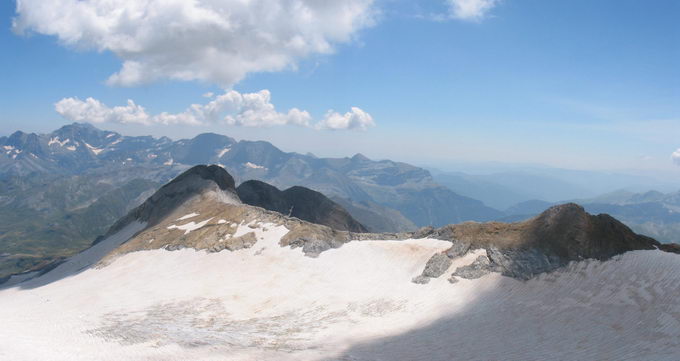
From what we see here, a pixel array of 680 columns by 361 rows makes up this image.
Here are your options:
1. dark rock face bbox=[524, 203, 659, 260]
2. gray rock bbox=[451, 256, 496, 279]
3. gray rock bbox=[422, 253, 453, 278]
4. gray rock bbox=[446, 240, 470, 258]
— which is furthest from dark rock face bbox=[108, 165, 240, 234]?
dark rock face bbox=[524, 203, 659, 260]

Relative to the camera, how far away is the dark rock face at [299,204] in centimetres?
13300

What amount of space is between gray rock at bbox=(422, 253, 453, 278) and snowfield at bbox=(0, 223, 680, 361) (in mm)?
984

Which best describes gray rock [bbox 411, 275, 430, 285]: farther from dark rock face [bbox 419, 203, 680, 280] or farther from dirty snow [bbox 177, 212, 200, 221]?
dirty snow [bbox 177, 212, 200, 221]

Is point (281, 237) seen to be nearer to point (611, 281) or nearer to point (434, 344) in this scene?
point (434, 344)

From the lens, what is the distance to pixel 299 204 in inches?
5817

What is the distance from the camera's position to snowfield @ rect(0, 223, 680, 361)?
25.4 meters

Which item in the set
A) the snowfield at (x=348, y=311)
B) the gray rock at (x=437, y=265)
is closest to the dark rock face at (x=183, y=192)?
the snowfield at (x=348, y=311)

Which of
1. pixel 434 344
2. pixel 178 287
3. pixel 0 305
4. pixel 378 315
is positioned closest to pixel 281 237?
pixel 178 287

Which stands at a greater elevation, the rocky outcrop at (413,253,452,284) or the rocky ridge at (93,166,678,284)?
the rocky ridge at (93,166,678,284)

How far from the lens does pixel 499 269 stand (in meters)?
38.5

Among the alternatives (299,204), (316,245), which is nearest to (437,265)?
(316,245)

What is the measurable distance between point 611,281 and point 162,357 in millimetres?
35827

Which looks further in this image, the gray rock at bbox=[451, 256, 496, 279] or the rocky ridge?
the gray rock at bbox=[451, 256, 496, 279]

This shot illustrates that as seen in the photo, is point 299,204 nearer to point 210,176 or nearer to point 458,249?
point 210,176
